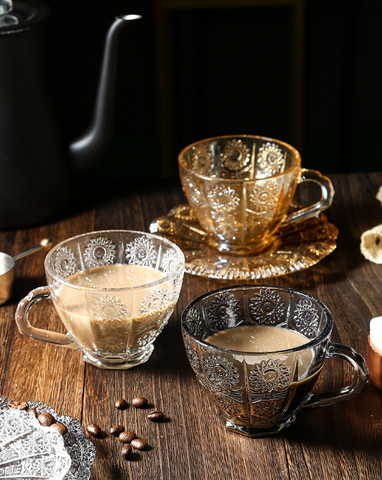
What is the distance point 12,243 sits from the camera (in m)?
1.17

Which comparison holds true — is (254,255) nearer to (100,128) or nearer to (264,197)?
(264,197)

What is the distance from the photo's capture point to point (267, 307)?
0.78 metres

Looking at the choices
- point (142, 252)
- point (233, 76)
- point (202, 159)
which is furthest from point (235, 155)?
point (233, 76)

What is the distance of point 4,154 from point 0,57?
Result: 0.17m

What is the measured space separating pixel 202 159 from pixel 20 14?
0.42m

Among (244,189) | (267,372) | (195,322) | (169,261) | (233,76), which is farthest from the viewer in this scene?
(233,76)

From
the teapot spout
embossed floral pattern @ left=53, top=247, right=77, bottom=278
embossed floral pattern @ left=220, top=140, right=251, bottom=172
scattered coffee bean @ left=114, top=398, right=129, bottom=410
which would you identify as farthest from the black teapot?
scattered coffee bean @ left=114, top=398, right=129, bottom=410

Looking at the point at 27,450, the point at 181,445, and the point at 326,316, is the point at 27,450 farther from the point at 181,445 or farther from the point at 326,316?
the point at 326,316

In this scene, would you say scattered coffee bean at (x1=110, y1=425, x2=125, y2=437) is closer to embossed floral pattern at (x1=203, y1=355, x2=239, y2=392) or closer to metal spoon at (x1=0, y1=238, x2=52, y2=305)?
embossed floral pattern at (x1=203, y1=355, x2=239, y2=392)

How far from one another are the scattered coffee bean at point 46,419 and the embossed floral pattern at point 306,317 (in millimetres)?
300

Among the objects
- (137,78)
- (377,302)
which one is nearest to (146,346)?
(377,302)

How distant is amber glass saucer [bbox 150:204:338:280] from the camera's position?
1037 mm

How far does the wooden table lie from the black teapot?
0.38 feet

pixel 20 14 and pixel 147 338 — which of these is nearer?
pixel 147 338
